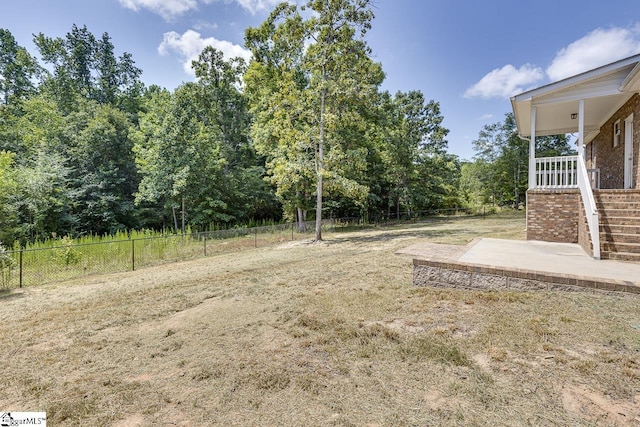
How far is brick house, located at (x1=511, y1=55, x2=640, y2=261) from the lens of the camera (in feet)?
18.3

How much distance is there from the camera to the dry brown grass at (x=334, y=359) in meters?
2.13

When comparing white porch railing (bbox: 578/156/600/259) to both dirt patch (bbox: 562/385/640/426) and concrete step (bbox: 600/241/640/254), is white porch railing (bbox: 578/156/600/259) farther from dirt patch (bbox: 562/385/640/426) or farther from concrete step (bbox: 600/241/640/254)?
dirt patch (bbox: 562/385/640/426)

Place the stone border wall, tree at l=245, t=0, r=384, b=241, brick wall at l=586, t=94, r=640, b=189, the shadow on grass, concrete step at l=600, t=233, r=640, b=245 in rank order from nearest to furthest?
the stone border wall
concrete step at l=600, t=233, r=640, b=245
the shadow on grass
brick wall at l=586, t=94, r=640, b=189
tree at l=245, t=0, r=384, b=241

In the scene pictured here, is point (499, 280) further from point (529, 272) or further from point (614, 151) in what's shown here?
point (614, 151)

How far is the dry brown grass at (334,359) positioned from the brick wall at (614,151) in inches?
232

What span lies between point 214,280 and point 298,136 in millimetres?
8787

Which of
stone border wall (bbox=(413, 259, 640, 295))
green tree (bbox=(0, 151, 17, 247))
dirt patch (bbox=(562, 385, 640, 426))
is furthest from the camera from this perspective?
green tree (bbox=(0, 151, 17, 247))

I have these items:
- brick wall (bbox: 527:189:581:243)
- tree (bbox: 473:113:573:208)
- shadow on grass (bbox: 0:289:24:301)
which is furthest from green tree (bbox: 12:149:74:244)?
tree (bbox: 473:113:573:208)

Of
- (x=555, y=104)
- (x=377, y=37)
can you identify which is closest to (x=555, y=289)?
(x=555, y=104)

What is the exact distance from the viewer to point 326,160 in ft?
42.4

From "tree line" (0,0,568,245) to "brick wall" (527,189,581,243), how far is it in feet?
22.3

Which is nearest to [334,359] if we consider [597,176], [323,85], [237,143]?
[597,176]

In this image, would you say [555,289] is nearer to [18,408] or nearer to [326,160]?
[18,408]

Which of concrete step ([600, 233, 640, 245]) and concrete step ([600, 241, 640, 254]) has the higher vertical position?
concrete step ([600, 233, 640, 245])
